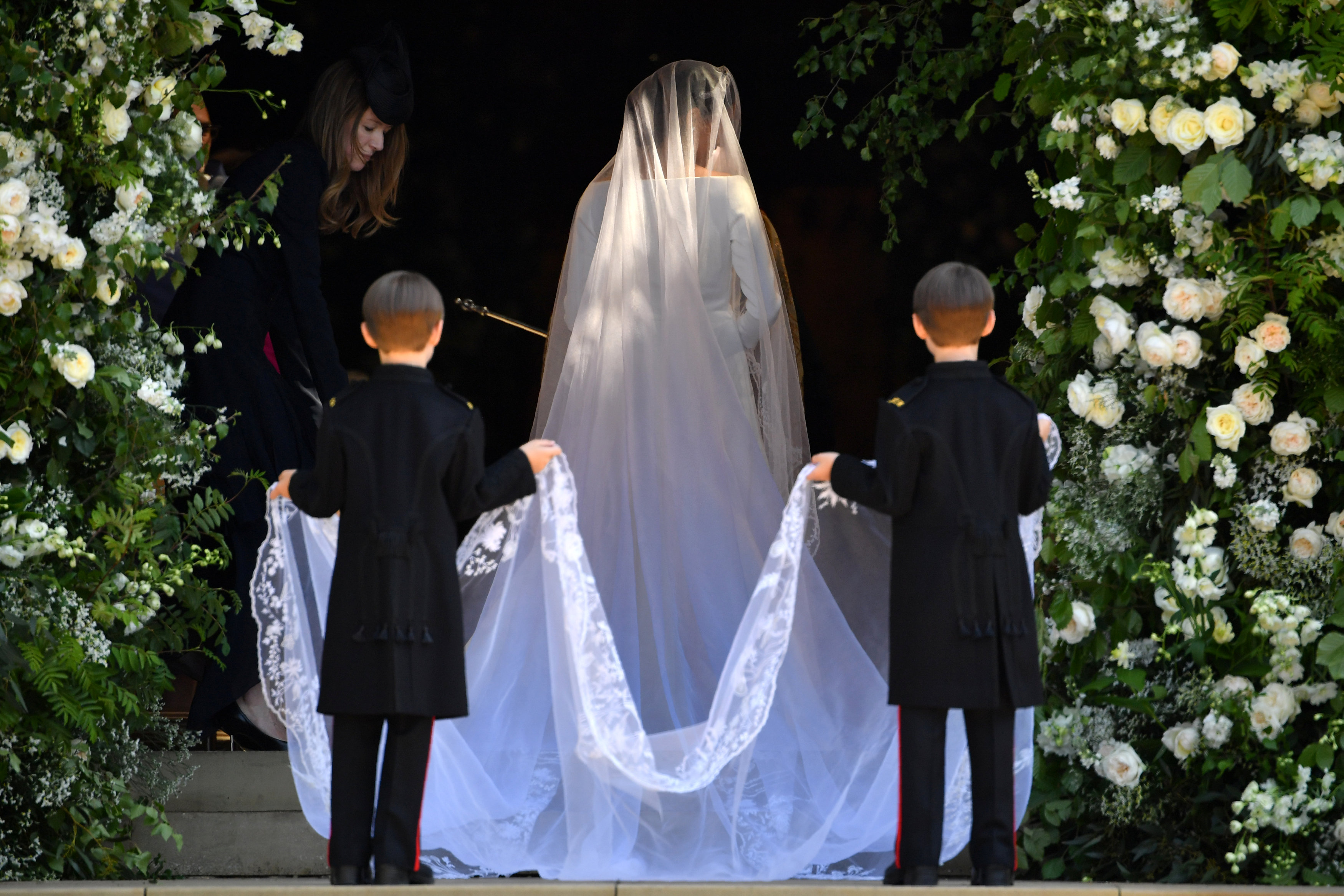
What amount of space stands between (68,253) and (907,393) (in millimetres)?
1875

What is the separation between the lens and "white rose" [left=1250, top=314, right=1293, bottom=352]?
3.36 metres

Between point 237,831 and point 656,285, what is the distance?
181 cm

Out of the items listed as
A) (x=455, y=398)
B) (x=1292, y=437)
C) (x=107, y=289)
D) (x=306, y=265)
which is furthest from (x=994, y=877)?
(x=306, y=265)

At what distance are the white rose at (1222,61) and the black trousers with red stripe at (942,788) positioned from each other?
1.51 m

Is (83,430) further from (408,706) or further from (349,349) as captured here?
(349,349)

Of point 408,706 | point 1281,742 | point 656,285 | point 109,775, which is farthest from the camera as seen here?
point 656,285

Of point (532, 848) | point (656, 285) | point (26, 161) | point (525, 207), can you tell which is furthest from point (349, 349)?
point (532, 848)

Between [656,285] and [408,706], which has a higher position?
[656,285]

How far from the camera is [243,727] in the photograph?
431cm

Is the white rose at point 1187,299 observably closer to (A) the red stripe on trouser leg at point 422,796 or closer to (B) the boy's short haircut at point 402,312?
(B) the boy's short haircut at point 402,312

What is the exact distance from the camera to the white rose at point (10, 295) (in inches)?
132

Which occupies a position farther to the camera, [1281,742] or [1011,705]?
[1281,742]

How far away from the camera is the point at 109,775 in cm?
361

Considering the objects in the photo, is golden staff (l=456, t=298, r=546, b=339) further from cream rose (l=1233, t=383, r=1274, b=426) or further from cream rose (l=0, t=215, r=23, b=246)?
cream rose (l=1233, t=383, r=1274, b=426)
